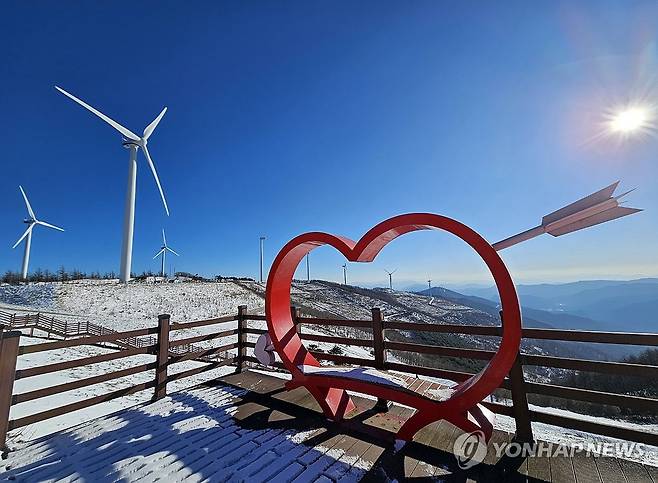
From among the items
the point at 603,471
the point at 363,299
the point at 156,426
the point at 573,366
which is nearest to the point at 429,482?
the point at 603,471

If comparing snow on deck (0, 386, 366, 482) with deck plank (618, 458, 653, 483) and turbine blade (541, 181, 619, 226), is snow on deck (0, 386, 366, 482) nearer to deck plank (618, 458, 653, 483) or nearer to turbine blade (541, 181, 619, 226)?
deck plank (618, 458, 653, 483)

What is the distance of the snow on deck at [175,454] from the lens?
3.03m

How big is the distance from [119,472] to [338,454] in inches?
86.0

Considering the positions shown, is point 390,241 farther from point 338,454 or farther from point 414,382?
point 338,454

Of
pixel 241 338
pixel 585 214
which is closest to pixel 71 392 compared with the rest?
pixel 241 338

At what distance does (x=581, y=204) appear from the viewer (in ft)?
10.1

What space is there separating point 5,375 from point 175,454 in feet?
7.13

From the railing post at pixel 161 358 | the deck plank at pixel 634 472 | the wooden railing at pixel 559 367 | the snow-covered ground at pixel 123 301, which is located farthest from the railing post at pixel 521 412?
the snow-covered ground at pixel 123 301

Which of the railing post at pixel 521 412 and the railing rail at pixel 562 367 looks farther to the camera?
the railing post at pixel 521 412

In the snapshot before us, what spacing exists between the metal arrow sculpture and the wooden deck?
2.36 meters

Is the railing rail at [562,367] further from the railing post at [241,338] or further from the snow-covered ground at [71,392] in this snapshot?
the snow-covered ground at [71,392]

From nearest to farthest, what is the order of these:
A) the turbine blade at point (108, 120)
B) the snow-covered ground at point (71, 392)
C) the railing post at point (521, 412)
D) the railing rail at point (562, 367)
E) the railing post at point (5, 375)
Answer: the railing rail at point (562, 367)
the railing post at point (5, 375)
the railing post at point (521, 412)
the snow-covered ground at point (71, 392)
the turbine blade at point (108, 120)

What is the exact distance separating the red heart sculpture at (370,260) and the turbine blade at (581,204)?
2.15 ft

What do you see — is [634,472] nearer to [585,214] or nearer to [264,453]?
[585,214]
